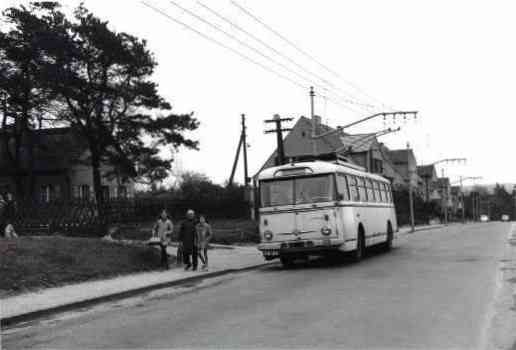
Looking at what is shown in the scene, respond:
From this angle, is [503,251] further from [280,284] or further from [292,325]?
[292,325]

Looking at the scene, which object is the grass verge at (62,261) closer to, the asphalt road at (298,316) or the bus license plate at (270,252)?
the asphalt road at (298,316)

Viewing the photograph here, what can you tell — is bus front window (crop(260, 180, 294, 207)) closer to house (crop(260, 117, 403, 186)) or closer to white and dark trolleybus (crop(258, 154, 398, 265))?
white and dark trolleybus (crop(258, 154, 398, 265))

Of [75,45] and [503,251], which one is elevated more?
[75,45]

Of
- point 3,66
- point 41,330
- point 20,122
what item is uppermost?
point 3,66

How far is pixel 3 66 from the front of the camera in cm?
4141

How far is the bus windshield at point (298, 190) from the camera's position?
18.7m

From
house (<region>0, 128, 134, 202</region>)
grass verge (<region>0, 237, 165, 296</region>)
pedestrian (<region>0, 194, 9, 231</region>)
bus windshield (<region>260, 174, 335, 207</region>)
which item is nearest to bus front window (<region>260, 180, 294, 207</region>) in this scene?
bus windshield (<region>260, 174, 335, 207</region>)

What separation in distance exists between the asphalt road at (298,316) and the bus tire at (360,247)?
14.5 feet

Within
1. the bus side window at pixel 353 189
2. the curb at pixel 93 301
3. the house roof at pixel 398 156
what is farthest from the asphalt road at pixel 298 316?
the house roof at pixel 398 156

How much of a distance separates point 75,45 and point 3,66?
4.78 meters

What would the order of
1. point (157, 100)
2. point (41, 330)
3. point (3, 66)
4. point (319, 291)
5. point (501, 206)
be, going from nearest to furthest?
point (41, 330) → point (319, 291) → point (3, 66) → point (157, 100) → point (501, 206)

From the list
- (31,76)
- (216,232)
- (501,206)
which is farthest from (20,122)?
(501,206)

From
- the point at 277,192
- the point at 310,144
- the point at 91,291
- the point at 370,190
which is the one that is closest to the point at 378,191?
the point at 370,190

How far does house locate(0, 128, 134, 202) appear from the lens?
4822 centimetres
